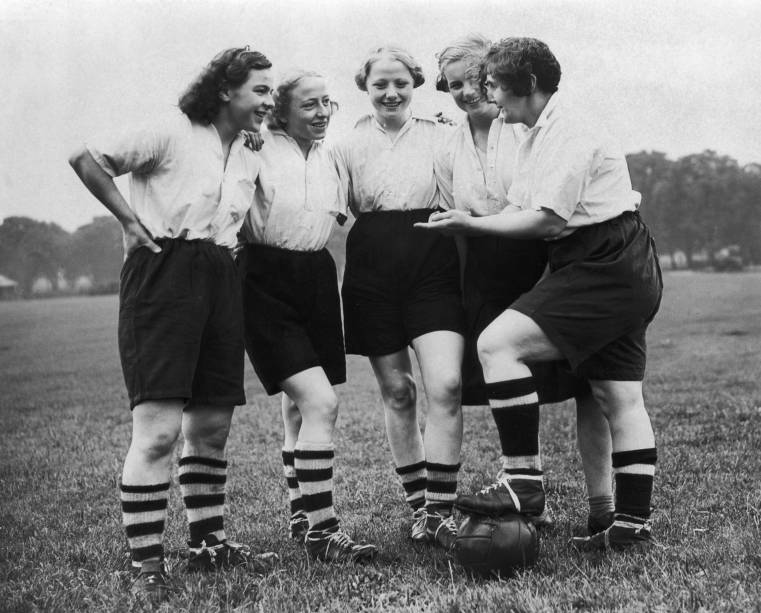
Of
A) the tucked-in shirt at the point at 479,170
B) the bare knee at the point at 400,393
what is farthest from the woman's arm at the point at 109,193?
the tucked-in shirt at the point at 479,170

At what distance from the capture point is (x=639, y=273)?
12.7 ft

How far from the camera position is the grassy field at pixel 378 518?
11.0 ft

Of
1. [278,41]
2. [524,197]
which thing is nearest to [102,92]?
[278,41]

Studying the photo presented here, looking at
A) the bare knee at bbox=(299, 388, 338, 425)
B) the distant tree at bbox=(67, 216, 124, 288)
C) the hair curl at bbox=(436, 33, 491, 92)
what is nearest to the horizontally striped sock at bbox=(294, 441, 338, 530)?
the bare knee at bbox=(299, 388, 338, 425)

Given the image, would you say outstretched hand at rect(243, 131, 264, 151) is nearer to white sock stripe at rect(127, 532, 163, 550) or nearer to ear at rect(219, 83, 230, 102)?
ear at rect(219, 83, 230, 102)

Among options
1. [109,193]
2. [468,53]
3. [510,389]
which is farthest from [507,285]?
[109,193]

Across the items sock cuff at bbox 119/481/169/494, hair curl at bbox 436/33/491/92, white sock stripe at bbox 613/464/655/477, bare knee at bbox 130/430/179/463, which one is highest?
hair curl at bbox 436/33/491/92

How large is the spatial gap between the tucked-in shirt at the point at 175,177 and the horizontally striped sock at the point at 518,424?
4.87ft

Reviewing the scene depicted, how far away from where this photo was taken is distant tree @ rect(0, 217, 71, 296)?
43.9 ft

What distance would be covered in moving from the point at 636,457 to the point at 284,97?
2.54 meters

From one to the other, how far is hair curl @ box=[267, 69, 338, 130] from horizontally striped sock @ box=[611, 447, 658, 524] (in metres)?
2.36

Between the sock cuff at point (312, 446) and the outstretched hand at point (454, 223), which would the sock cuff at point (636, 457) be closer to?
the outstretched hand at point (454, 223)

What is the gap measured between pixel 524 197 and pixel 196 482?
2.13 m

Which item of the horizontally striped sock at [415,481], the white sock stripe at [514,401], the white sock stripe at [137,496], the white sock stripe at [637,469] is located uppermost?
the white sock stripe at [514,401]
